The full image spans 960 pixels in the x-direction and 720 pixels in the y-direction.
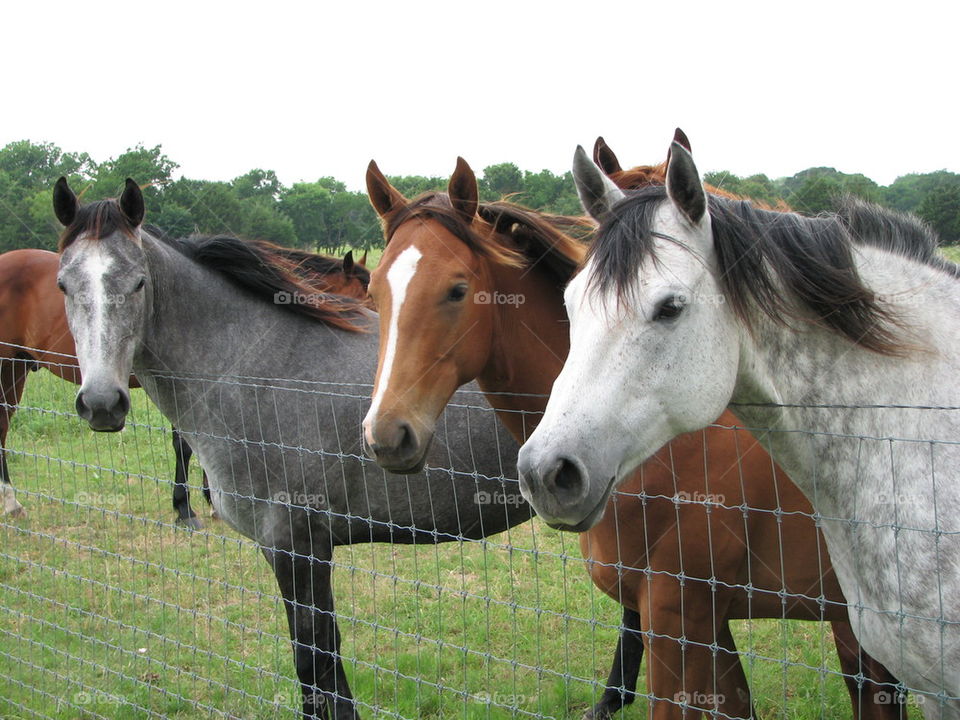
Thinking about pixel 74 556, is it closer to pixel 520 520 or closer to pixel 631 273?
pixel 520 520

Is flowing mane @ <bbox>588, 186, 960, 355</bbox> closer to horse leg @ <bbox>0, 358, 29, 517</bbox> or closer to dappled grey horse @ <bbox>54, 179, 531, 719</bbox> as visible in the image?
dappled grey horse @ <bbox>54, 179, 531, 719</bbox>

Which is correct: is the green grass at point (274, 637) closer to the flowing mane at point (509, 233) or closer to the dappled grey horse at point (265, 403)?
the dappled grey horse at point (265, 403)

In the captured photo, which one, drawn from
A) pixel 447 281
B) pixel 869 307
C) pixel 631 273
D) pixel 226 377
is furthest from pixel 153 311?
pixel 869 307

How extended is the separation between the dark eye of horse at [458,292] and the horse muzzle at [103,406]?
165 centimetres

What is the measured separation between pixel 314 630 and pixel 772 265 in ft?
8.20

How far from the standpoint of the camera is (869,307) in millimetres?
1925

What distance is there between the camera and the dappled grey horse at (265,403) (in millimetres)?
3420

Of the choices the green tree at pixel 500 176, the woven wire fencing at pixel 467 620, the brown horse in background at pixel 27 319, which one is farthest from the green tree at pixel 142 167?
the green tree at pixel 500 176

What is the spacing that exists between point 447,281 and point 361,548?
3.69 meters

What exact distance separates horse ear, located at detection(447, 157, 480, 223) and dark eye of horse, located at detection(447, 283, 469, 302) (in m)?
0.35

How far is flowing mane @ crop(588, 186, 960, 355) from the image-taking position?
73.0 inches

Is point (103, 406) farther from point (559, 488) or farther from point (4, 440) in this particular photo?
point (4, 440)

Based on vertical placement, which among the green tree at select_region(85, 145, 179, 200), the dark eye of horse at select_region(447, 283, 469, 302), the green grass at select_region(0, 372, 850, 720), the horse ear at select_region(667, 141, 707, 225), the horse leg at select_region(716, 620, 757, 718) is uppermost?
the green tree at select_region(85, 145, 179, 200)

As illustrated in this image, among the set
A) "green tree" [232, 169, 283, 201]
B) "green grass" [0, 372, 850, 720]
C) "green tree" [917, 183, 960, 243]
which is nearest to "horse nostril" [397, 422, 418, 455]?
"green grass" [0, 372, 850, 720]
